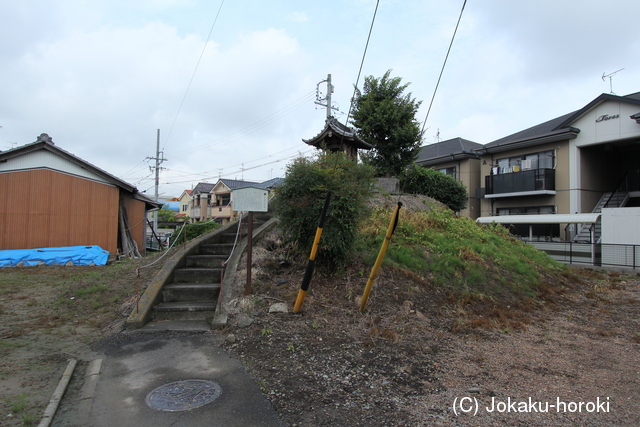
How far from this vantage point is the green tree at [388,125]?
47.8ft

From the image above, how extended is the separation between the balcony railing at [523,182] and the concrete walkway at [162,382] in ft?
64.7

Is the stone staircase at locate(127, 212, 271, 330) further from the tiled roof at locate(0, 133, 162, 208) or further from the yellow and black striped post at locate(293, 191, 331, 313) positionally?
the tiled roof at locate(0, 133, 162, 208)

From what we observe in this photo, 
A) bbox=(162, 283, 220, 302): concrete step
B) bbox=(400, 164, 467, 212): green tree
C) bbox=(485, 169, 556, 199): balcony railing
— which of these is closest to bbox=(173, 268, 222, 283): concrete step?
bbox=(162, 283, 220, 302): concrete step

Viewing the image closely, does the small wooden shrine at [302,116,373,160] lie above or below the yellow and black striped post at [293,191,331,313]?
above

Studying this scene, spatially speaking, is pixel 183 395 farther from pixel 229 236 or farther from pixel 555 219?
pixel 555 219

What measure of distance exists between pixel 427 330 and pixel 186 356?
3.37 meters

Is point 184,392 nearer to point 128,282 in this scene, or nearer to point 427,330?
point 427,330

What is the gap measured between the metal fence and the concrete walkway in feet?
49.3

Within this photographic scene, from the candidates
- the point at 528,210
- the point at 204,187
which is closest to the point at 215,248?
the point at 528,210

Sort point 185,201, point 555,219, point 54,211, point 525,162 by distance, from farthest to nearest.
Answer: point 185,201, point 525,162, point 555,219, point 54,211

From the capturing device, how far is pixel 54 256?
11.1m

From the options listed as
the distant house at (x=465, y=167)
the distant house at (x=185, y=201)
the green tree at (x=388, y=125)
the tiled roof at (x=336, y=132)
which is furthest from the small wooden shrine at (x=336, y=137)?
the distant house at (x=185, y=201)

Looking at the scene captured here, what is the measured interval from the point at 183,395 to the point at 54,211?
1206 cm

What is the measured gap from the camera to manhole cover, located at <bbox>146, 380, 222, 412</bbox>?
3.35 metres
